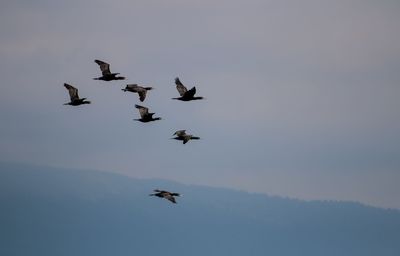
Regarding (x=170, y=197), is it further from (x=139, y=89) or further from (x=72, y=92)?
(x=72, y=92)

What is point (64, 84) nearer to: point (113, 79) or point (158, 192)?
point (113, 79)

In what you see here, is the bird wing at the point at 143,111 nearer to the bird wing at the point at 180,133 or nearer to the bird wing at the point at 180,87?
the bird wing at the point at 180,133

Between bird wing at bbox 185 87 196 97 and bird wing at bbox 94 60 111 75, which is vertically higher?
bird wing at bbox 94 60 111 75

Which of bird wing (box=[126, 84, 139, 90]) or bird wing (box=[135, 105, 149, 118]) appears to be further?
bird wing (box=[135, 105, 149, 118])

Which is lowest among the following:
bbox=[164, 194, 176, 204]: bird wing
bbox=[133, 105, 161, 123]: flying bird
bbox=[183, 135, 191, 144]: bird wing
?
bbox=[164, 194, 176, 204]: bird wing

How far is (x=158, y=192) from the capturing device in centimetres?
11375

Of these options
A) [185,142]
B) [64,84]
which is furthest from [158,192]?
[64,84]

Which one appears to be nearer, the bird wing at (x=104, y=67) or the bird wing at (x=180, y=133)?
the bird wing at (x=104, y=67)

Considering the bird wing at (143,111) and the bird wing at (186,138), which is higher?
the bird wing at (143,111)

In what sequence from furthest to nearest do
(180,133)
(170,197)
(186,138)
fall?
(186,138) < (180,133) < (170,197)

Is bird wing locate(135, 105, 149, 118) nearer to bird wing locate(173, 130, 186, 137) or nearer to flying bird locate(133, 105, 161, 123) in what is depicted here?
flying bird locate(133, 105, 161, 123)

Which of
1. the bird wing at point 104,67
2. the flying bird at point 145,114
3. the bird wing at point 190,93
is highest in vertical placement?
the bird wing at point 104,67

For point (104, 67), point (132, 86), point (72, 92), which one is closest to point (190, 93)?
point (132, 86)

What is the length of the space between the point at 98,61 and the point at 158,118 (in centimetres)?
864
